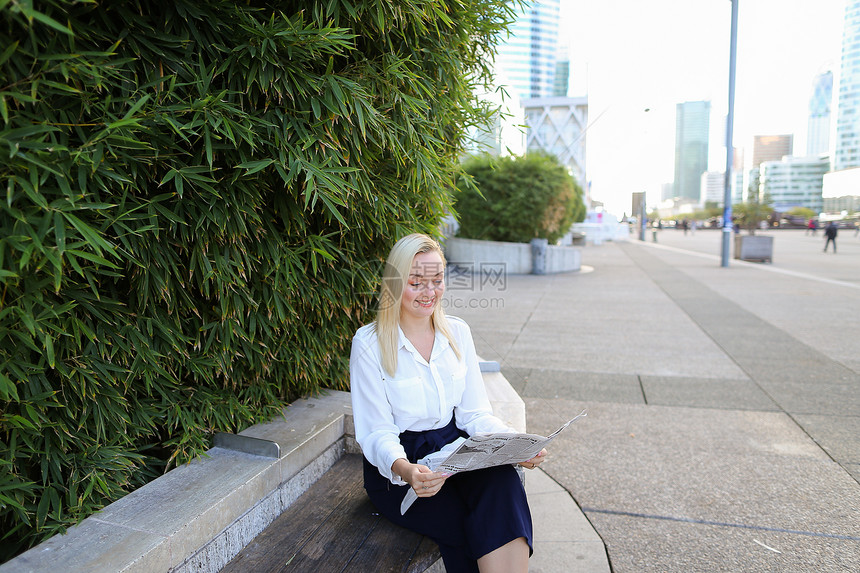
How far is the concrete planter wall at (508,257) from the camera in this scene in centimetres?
1566

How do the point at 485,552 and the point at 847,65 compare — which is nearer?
the point at 485,552

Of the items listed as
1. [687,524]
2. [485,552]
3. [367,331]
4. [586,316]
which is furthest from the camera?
[586,316]

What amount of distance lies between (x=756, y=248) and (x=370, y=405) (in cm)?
2040

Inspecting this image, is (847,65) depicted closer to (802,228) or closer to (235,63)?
(802,228)

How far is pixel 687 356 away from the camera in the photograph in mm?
6297

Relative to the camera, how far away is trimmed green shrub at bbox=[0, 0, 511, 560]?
149 centimetres

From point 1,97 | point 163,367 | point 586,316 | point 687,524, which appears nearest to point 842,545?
point 687,524

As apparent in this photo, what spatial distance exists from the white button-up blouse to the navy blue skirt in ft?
0.43

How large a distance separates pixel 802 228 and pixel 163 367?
76.8 meters

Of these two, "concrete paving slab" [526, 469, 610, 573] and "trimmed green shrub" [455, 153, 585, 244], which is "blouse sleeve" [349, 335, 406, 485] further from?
"trimmed green shrub" [455, 153, 585, 244]

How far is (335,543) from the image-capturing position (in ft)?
7.16

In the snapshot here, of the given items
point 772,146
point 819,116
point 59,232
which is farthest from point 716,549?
point 772,146

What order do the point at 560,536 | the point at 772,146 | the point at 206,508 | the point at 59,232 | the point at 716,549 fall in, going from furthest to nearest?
1. the point at 772,146
2. the point at 560,536
3. the point at 716,549
4. the point at 206,508
5. the point at 59,232

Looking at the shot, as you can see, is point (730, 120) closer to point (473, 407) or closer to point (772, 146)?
point (473, 407)
